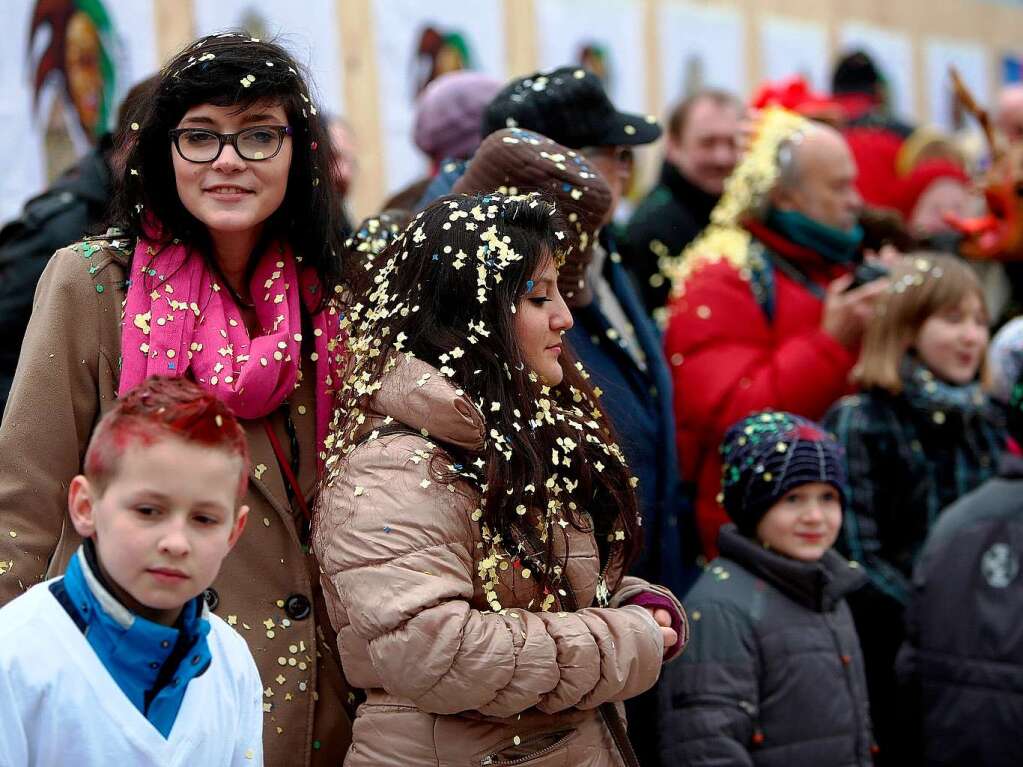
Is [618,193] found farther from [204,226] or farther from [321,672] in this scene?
[321,672]

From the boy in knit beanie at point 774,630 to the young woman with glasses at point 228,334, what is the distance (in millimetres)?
865

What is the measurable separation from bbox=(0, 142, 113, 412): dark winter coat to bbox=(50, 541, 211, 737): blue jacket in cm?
174

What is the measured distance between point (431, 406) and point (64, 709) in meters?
0.76

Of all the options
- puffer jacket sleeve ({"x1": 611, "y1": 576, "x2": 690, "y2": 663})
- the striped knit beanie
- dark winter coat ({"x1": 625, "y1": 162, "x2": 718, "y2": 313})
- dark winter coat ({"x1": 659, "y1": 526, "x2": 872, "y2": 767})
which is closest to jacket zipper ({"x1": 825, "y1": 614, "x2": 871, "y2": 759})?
dark winter coat ({"x1": 659, "y1": 526, "x2": 872, "y2": 767})

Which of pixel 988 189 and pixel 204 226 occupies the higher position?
pixel 204 226

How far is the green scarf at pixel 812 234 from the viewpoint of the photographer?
4.05 m

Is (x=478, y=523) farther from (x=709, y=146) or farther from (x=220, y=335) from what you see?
(x=709, y=146)

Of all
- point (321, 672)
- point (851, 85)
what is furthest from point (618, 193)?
point (851, 85)

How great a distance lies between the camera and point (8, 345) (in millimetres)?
3510

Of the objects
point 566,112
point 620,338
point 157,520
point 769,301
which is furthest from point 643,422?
point 157,520

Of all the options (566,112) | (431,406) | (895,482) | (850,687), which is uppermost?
(566,112)

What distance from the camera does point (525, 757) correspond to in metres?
2.25

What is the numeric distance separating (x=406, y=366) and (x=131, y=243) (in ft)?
1.94

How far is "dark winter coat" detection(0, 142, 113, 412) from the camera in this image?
3484mm
